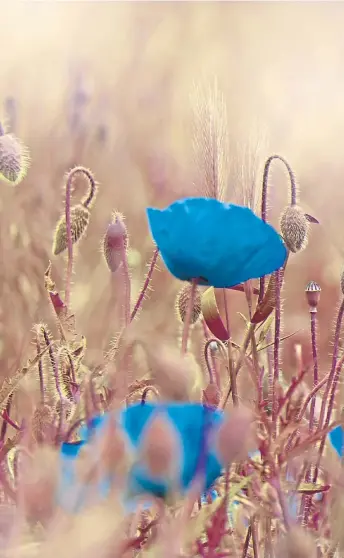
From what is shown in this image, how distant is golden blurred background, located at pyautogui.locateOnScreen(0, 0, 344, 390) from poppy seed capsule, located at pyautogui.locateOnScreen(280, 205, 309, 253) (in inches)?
20.2

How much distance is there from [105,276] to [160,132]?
305 millimetres

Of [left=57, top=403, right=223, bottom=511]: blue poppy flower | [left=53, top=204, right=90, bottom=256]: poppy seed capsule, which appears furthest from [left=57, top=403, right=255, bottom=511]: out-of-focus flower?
[left=53, top=204, right=90, bottom=256]: poppy seed capsule

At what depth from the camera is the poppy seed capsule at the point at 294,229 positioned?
0.41 meters

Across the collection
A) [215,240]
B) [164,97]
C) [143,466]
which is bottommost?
[143,466]

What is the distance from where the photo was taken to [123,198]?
1002mm

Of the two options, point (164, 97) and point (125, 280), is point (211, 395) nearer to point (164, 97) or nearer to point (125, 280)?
point (125, 280)

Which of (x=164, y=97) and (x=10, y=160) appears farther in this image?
(x=164, y=97)

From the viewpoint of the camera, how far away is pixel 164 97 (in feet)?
3.50

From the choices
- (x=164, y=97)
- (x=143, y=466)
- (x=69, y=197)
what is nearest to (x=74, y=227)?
(x=69, y=197)

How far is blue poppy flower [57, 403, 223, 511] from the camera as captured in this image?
0.60ft

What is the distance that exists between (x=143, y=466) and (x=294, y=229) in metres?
0.26

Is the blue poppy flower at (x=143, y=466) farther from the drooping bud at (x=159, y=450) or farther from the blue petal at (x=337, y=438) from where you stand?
the blue petal at (x=337, y=438)

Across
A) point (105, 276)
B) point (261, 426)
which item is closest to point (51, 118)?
point (105, 276)

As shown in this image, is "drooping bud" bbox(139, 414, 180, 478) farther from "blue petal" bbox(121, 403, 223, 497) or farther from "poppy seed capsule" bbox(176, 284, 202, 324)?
"poppy seed capsule" bbox(176, 284, 202, 324)
